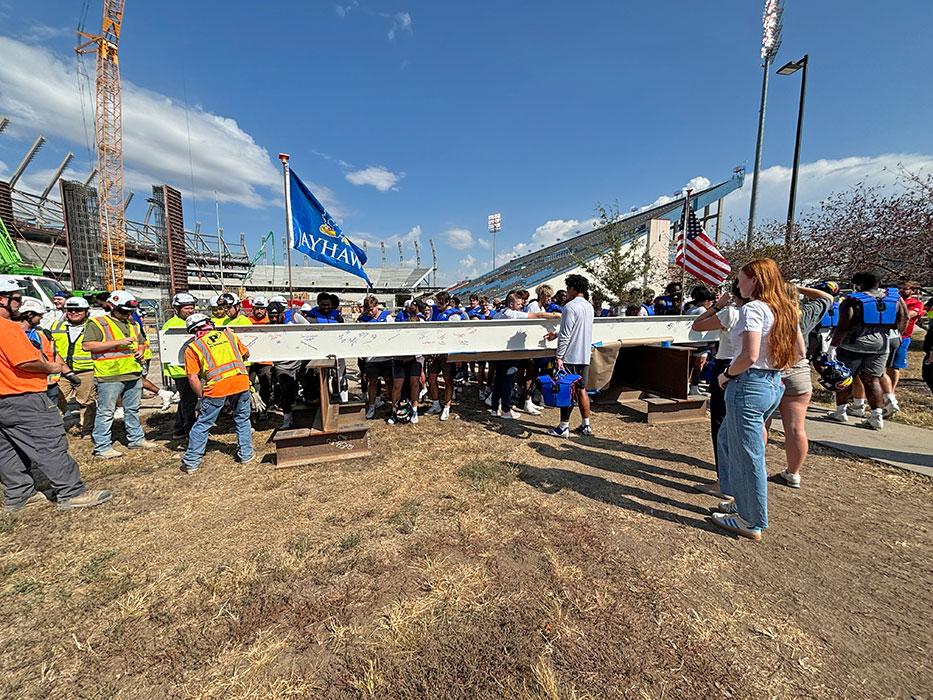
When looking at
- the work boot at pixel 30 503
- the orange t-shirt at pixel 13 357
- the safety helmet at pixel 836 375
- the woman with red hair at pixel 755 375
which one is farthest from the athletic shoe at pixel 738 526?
the work boot at pixel 30 503

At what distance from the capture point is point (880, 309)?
4.69m

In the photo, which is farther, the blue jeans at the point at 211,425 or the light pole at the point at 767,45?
the light pole at the point at 767,45

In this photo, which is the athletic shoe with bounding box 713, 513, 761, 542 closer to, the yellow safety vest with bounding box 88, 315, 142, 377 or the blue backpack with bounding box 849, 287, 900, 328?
the blue backpack with bounding box 849, 287, 900, 328

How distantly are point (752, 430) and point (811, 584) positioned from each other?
920 mm

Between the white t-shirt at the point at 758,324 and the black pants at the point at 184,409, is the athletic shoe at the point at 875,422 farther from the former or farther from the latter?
the black pants at the point at 184,409

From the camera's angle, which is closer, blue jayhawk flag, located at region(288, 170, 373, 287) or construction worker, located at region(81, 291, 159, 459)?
construction worker, located at region(81, 291, 159, 459)

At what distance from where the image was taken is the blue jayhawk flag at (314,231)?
6.32 meters

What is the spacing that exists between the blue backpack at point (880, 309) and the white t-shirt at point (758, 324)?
3.68 m

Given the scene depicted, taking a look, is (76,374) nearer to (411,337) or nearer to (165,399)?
(165,399)

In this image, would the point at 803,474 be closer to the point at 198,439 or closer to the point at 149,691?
the point at 149,691

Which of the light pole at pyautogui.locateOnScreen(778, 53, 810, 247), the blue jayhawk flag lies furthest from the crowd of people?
the light pole at pyautogui.locateOnScreen(778, 53, 810, 247)

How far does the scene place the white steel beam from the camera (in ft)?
14.2

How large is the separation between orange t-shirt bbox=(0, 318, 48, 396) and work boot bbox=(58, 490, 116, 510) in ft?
3.18

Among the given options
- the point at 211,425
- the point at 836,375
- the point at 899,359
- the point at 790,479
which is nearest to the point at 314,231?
the point at 211,425
